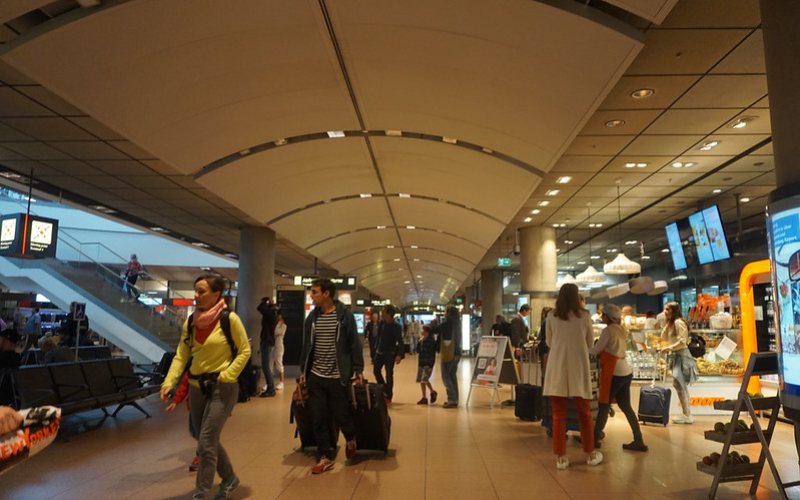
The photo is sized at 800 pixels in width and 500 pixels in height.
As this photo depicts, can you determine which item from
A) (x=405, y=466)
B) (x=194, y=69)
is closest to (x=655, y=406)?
(x=405, y=466)

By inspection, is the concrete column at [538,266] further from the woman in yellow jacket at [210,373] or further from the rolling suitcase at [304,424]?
the woman in yellow jacket at [210,373]

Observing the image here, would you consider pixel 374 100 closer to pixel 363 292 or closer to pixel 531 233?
pixel 531 233

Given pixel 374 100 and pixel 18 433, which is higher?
pixel 374 100

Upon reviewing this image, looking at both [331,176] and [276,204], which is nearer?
[331,176]

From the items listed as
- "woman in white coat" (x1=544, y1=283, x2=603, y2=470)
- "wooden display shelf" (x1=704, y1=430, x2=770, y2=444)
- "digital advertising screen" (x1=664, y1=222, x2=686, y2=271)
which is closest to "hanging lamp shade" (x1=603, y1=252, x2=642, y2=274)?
"digital advertising screen" (x1=664, y1=222, x2=686, y2=271)

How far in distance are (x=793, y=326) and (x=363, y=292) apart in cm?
4172

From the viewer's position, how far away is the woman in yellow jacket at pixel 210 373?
4340 mm

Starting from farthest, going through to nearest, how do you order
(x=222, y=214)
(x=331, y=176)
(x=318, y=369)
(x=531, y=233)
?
(x=531, y=233), (x=222, y=214), (x=331, y=176), (x=318, y=369)

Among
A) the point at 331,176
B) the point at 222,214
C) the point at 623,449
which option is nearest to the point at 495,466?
the point at 623,449

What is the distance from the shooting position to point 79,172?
11.2 m

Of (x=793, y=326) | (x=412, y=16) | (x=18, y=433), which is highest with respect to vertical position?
(x=412, y=16)

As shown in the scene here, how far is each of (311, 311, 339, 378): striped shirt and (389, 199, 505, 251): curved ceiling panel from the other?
9524 millimetres

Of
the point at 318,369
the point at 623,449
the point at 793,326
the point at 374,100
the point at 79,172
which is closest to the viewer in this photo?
the point at 793,326

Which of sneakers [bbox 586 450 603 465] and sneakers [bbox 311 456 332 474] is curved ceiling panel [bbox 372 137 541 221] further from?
sneakers [bbox 311 456 332 474]
